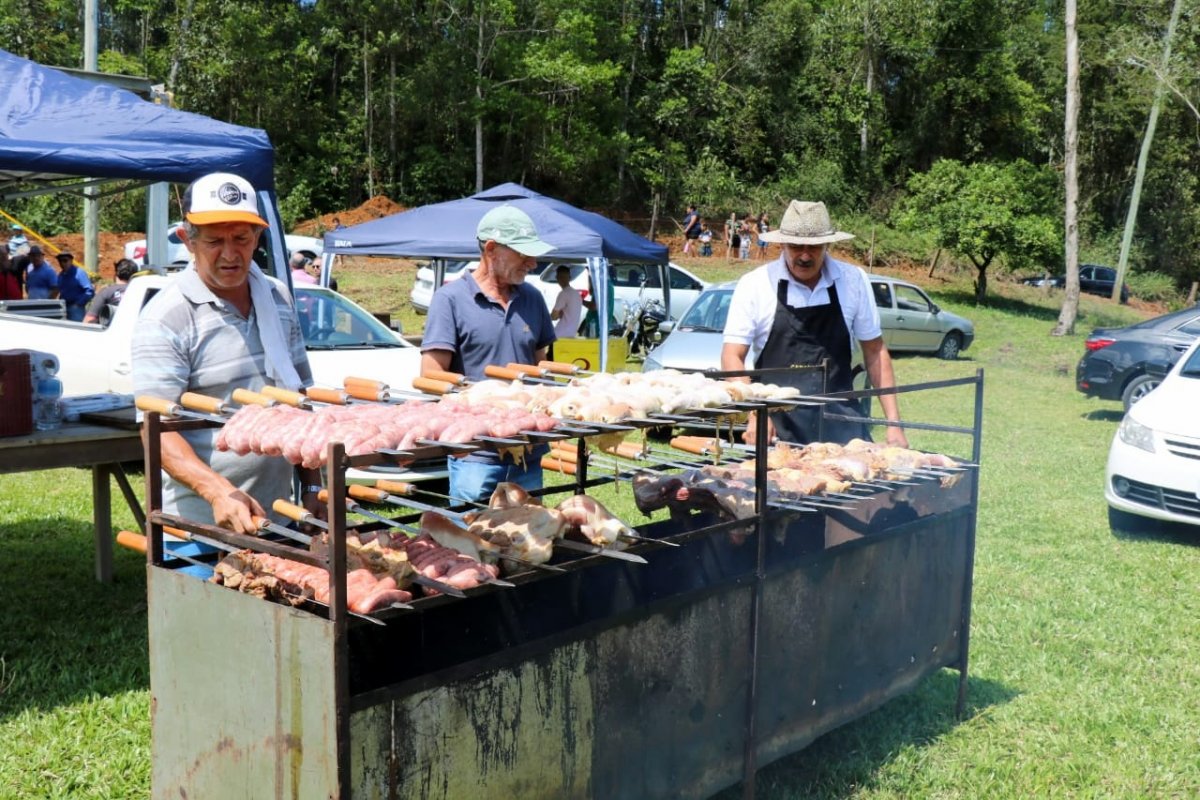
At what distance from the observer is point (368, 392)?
3299mm

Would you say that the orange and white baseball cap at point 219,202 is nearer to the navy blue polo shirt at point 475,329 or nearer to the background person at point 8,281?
the navy blue polo shirt at point 475,329

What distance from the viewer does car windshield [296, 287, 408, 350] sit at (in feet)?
31.6

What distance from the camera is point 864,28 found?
4600 cm

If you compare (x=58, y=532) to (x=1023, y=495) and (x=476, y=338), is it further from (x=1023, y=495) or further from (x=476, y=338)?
(x=1023, y=495)

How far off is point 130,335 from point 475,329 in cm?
430

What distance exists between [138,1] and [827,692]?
150 ft

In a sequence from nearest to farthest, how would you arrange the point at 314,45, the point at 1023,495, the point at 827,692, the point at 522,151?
the point at 827,692
the point at 1023,495
the point at 314,45
the point at 522,151

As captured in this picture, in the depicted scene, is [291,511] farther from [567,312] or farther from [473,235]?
[473,235]

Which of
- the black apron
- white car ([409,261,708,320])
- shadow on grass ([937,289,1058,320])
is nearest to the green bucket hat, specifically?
the black apron

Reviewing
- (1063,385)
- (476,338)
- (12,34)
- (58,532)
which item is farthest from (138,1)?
(476,338)

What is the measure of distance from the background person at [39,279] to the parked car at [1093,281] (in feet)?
113

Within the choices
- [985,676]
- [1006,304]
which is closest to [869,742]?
[985,676]

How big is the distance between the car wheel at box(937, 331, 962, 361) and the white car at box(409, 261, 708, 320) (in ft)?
16.9

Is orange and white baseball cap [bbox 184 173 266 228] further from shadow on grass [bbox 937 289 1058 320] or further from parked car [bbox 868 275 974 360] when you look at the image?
shadow on grass [bbox 937 289 1058 320]
